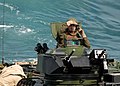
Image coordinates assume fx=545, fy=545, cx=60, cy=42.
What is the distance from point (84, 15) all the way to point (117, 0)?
705cm

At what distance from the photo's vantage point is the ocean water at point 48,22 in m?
34.2

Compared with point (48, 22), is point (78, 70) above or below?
below

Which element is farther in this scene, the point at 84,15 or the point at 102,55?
the point at 84,15

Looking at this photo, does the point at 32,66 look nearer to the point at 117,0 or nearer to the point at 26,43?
the point at 26,43

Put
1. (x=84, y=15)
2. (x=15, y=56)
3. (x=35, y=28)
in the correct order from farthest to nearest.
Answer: (x=84, y=15)
(x=35, y=28)
(x=15, y=56)

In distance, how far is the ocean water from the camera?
34156 mm

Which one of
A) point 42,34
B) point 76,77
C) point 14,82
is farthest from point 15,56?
point 76,77

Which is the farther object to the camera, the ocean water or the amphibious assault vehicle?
the ocean water

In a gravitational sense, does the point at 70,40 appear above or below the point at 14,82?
above

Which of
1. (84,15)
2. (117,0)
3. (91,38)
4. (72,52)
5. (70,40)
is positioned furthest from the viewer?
(117,0)

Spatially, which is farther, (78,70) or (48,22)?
(48,22)

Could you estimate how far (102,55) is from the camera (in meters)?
12.0

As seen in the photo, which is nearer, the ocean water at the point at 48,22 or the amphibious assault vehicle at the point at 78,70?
the amphibious assault vehicle at the point at 78,70

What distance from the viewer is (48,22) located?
145 ft
